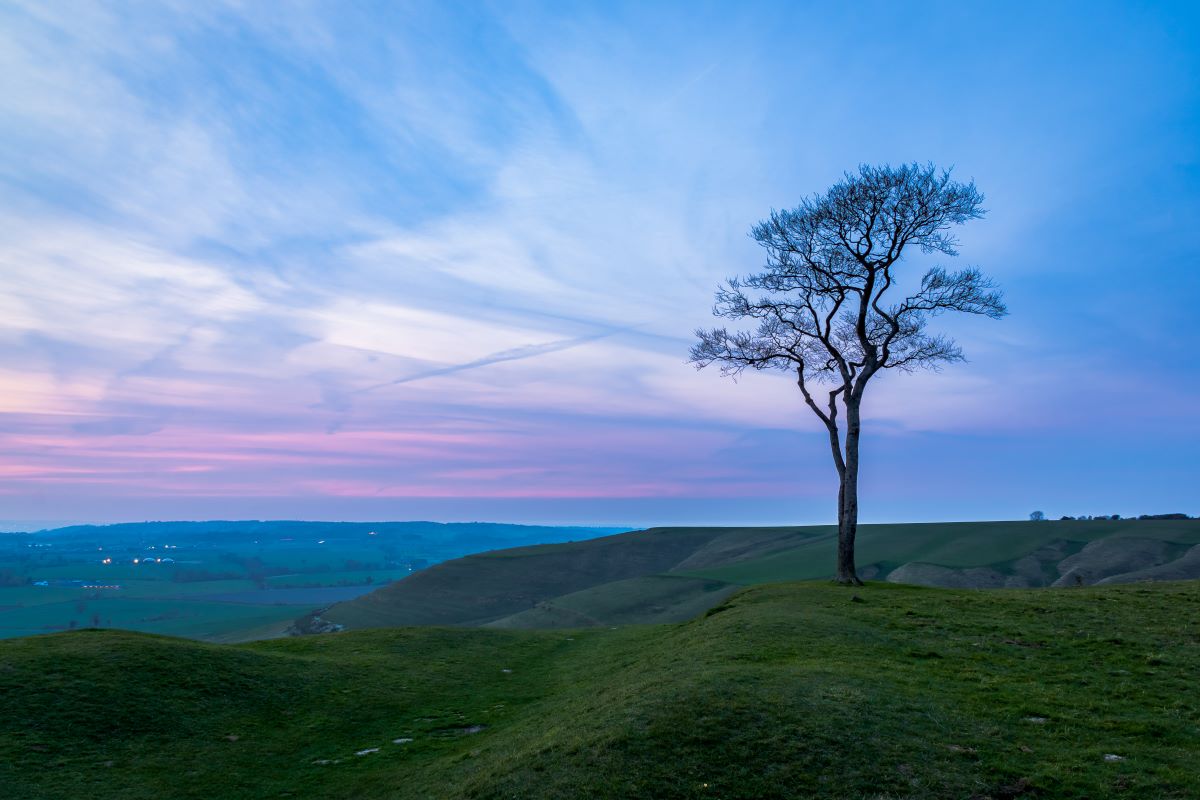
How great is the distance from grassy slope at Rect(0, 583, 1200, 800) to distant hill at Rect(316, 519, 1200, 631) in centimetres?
3722

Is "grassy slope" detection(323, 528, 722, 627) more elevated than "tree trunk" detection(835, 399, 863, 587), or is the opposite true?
"tree trunk" detection(835, 399, 863, 587)

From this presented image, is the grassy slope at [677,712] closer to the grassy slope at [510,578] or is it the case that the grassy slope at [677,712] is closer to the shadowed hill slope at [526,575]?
the shadowed hill slope at [526,575]

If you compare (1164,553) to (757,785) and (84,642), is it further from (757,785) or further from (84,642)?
(84,642)

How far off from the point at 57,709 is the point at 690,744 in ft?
48.8

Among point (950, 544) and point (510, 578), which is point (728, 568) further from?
point (510, 578)

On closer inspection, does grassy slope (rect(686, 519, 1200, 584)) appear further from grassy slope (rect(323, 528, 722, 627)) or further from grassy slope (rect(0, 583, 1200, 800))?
grassy slope (rect(0, 583, 1200, 800))

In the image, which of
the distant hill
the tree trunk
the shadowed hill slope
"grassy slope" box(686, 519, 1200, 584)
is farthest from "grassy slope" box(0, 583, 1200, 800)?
"grassy slope" box(686, 519, 1200, 584)

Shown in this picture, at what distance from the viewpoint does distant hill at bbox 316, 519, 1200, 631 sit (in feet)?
219

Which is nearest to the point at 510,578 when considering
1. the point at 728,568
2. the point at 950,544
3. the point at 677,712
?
the point at 728,568

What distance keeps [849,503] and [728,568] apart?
58.6 meters

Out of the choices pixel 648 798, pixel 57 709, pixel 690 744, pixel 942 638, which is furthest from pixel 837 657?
pixel 57 709

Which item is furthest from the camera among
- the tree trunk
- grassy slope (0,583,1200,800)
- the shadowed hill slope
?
the shadowed hill slope

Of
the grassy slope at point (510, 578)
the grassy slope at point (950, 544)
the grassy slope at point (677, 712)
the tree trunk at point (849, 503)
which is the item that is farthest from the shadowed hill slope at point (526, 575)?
the grassy slope at point (677, 712)

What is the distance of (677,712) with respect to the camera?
41.5 feet
